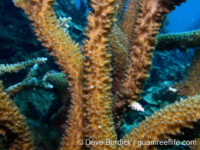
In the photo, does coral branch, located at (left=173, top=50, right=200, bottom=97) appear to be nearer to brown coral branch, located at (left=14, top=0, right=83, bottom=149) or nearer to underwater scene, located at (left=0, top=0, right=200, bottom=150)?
underwater scene, located at (left=0, top=0, right=200, bottom=150)

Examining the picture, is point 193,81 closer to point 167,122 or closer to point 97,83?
point 167,122

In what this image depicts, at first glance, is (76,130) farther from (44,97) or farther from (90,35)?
(44,97)

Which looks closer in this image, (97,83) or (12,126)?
(97,83)

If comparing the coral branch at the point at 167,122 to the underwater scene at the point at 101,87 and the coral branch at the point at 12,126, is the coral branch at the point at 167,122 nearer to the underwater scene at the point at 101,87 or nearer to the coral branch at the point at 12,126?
the underwater scene at the point at 101,87

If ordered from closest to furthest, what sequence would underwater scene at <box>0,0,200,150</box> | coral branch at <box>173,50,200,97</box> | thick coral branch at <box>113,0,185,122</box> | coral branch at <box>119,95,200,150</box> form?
1. coral branch at <box>119,95,200,150</box>
2. underwater scene at <box>0,0,200,150</box>
3. thick coral branch at <box>113,0,185,122</box>
4. coral branch at <box>173,50,200,97</box>

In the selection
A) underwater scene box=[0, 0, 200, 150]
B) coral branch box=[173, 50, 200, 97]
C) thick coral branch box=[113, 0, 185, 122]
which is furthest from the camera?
coral branch box=[173, 50, 200, 97]

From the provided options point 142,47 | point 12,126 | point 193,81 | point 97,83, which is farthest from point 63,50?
point 193,81

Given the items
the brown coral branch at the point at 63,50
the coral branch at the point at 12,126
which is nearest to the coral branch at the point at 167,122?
the brown coral branch at the point at 63,50

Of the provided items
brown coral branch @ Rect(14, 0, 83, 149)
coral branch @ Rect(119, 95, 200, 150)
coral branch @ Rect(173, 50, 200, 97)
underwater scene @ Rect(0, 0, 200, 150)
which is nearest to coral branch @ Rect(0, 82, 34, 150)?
underwater scene @ Rect(0, 0, 200, 150)

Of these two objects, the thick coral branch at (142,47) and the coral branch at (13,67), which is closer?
the thick coral branch at (142,47)

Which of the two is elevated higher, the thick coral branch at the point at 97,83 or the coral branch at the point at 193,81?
the coral branch at the point at 193,81

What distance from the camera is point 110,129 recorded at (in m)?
1.40

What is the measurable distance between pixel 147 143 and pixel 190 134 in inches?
17.5

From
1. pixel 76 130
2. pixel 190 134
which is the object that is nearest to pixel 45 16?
pixel 76 130
